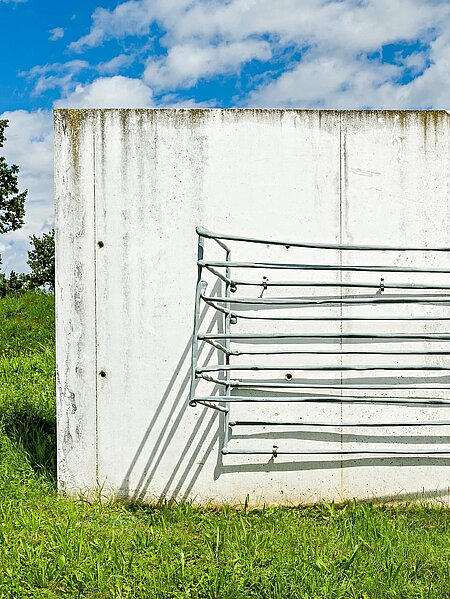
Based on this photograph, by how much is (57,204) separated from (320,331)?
1694 mm

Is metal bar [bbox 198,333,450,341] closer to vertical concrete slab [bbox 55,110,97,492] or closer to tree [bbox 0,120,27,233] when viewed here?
vertical concrete slab [bbox 55,110,97,492]

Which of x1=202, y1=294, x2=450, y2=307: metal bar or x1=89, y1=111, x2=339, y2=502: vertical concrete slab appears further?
x1=89, y1=111, x2=339, y2=502: vertical concrete slab

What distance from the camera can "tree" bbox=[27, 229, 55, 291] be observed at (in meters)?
17.5

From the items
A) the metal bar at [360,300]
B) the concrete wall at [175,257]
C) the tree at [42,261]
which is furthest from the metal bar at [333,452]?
the tree at [42,261]

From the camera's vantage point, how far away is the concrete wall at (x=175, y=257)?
4.45 metres

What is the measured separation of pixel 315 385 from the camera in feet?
14.2

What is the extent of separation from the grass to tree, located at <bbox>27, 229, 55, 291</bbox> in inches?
511

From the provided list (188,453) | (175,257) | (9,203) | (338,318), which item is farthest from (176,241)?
(9,203)

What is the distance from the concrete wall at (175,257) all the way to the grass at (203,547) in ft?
0.72

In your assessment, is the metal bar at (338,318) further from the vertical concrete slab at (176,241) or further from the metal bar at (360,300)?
the vertical concrete slab at (176,241)

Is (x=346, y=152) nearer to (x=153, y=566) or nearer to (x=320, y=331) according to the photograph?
(x=320, y=331)

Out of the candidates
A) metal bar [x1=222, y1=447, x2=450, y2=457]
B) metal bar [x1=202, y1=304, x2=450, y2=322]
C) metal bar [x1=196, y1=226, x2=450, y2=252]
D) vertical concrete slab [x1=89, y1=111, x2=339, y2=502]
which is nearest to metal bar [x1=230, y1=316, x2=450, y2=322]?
metal bar [x1=202, y1=304, x2=450, y2=322]

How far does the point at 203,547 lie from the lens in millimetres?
3676


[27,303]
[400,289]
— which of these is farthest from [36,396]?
[27,303]
